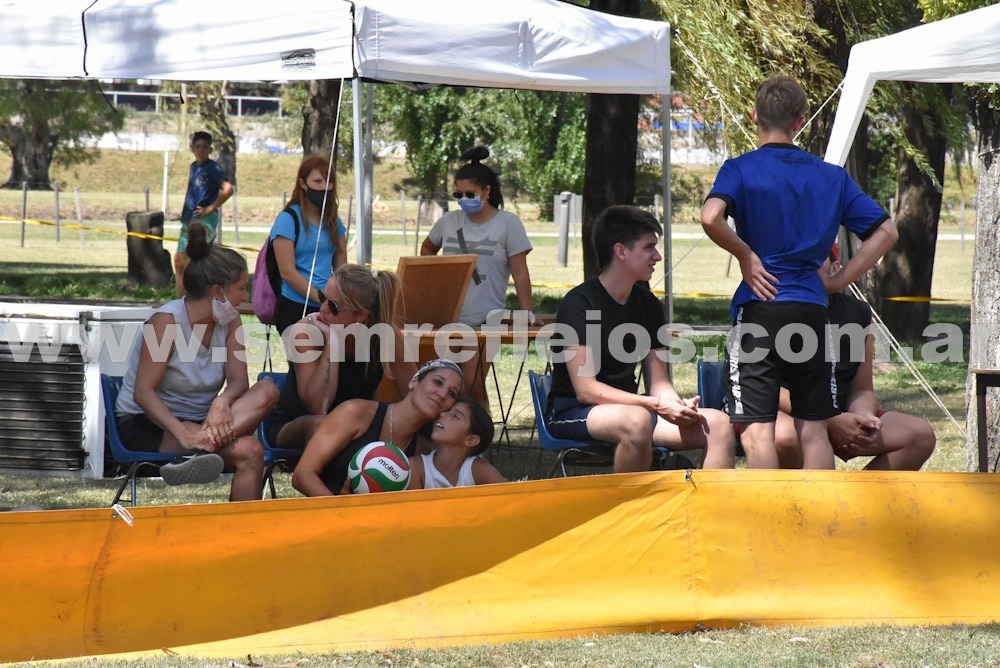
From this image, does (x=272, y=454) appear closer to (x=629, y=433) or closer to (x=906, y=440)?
(x=629, y=433)

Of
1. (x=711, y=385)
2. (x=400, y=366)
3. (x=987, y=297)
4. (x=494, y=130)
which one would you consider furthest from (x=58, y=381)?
(x=494, y=130)

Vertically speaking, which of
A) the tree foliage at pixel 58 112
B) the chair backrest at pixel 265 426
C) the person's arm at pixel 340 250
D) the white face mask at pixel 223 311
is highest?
the tree foliage at pixel 58 112

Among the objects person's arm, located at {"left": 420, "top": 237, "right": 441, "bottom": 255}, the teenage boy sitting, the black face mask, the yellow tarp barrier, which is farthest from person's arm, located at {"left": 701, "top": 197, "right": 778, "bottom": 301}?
person's arm, located at {"left": 420, "top": 237, "right": 441, "bottom": 255}

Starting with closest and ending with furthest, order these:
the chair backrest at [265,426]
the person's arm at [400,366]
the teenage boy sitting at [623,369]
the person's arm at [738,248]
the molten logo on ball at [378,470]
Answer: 1. the person's arm at [738,248]
2. the molten logo on ball at [378,470]
3. the teenage boy sitting at [623,369]
4. the chair backrest at [265,426]
5. the person's arm at [400,366]

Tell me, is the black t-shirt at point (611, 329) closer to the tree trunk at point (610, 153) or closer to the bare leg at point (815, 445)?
the bare leg at point (815, 445)

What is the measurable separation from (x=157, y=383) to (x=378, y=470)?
1038mm

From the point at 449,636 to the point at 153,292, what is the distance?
13.5 m

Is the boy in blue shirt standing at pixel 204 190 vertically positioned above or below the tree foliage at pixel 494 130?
below

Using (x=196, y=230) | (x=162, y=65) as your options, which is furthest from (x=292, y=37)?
(x=196, y=230)

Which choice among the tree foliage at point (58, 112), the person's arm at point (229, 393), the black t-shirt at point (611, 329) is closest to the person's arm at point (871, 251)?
the black t-shirt at point (611, 329)

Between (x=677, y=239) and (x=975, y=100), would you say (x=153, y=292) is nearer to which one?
(x=975, y=100)

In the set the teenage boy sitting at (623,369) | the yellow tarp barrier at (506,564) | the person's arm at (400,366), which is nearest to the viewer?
the yellow tarp barrier at (506,564)

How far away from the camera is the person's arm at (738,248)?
4.77m

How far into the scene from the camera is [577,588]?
4.39 meters
